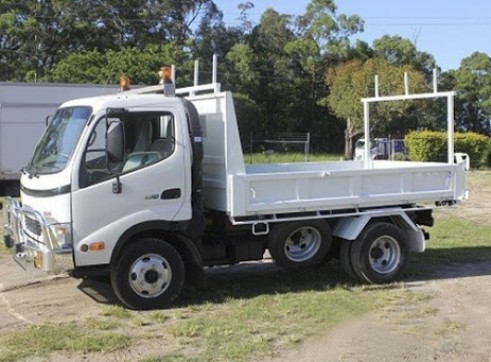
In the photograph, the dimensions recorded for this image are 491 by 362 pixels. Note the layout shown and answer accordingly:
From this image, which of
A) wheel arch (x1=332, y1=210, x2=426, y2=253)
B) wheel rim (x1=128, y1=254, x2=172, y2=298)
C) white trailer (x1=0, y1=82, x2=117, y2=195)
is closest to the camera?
wheel rim (x1=128, y1=254, x2=172, y2=298)

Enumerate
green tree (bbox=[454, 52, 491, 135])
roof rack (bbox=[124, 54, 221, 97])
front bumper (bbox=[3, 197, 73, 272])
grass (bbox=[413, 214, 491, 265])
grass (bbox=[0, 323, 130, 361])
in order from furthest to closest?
green tree (bbox=[454, 52, 491, 135]), grass (bbox=[413, 214, 491, 265]), roof rack (bbox=[124, 54, 221, 97]), front bumper (bbox=[3, 197, 73, 272]), grass (bbox=[0, 323, 130, 361])

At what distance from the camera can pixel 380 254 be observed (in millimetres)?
9500

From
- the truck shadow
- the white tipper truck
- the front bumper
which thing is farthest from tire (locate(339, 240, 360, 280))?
the front bumper

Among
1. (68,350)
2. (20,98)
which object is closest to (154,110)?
(68,350)

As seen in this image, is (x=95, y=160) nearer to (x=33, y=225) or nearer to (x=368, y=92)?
(x=33, y=225)

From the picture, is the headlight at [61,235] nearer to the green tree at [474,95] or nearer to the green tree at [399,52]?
the green tree at [399,52]

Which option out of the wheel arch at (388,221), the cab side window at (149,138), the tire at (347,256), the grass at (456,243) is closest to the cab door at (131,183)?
the cab side window at (149,138)

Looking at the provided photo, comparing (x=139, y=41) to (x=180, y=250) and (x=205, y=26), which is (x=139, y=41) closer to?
(x=205, y=26)

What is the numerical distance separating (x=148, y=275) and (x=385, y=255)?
10.8 ft

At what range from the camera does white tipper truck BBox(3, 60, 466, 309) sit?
25.4ft

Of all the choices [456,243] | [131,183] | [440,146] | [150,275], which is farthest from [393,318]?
[440,146]

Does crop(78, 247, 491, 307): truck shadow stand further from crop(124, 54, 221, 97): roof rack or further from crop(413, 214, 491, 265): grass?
crop(124, 54, 221, 97): roof rack

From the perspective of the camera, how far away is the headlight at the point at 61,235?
7609 millimetres

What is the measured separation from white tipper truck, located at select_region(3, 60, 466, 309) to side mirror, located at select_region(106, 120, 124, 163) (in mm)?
12
